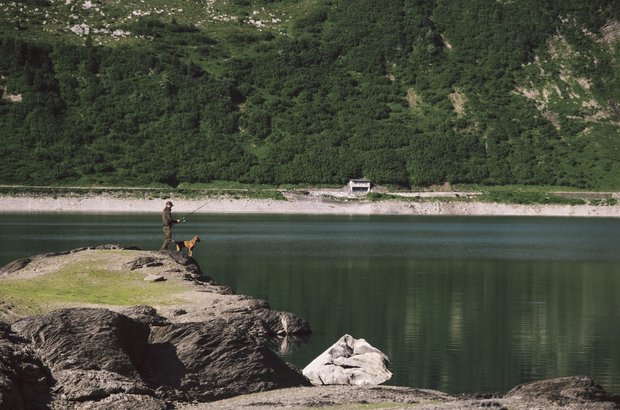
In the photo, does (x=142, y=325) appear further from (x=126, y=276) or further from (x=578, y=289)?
(x=578, y=289)

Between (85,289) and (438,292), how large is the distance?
1761cm

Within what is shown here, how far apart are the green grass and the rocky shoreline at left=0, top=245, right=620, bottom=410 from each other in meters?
4.32

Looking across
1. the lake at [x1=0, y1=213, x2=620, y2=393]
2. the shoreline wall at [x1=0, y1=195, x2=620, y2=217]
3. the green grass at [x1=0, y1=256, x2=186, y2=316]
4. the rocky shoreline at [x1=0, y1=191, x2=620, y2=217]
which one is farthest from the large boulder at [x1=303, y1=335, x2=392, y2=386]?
the rocky shoreline at [x1=0, y1=191, x2=620, y2=217]

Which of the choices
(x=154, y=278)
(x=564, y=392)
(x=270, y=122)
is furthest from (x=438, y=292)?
(x=270, y=122)

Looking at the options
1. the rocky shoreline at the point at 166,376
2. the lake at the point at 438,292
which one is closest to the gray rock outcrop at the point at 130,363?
the rocky shoreline at the point at 166,376

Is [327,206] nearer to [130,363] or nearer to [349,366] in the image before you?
[349,366]

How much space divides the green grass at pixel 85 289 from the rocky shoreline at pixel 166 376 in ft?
14.2

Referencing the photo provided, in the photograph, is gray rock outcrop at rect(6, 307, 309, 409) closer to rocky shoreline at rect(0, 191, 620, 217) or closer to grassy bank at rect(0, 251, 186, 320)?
grassy bank at rect(0, 251, 186, 320)

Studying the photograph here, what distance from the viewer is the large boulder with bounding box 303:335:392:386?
25172mm

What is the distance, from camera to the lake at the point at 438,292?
94.5 feet

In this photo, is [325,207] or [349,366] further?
[325,207]

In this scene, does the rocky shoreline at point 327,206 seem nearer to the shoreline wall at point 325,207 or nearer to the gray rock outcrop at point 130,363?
the shoreline wall at point 325,207

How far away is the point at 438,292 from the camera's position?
47.9 m

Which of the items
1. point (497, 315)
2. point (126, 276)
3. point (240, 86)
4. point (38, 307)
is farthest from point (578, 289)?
point (240, 86)
